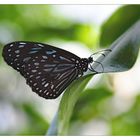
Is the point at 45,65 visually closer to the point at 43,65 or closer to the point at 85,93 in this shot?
the point at 43,65

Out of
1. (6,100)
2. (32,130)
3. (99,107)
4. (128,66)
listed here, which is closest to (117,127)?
(99,107)

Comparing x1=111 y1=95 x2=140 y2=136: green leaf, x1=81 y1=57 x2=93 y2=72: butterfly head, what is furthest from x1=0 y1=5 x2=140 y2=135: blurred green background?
x1=81 y1=57 x2=93 y2=72: butterfly head

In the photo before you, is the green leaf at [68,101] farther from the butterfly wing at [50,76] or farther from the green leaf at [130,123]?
the green leaf at [130,123]

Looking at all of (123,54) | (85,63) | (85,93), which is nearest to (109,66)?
(123,54)

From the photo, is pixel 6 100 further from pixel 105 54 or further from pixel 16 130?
pixel 105 54

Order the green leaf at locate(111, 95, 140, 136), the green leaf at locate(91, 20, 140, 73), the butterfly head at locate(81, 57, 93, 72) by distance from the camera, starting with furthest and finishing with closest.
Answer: the green leaf at locate(111, 95, 140, 136)
the butterfly head at locate(81, 57, 93, 72)
the green leaf at locate(91, 20, 140, 73)

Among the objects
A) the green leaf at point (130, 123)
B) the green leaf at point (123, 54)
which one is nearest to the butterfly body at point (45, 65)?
the green leaf at point (123, 54)

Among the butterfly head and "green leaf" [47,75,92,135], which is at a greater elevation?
"green leaf" [47,75,92,135]

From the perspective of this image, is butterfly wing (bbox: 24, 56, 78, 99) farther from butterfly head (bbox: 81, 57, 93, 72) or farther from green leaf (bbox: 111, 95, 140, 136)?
green leaf (bbox: 111, 95, 140, 136)
